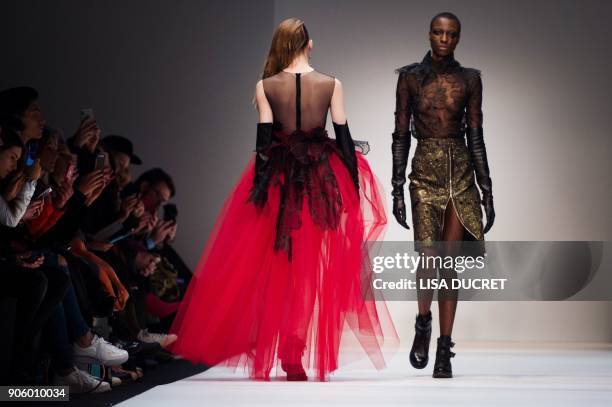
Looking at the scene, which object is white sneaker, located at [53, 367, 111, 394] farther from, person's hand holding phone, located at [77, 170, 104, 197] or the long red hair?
the long red hair

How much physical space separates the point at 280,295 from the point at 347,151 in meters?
0.61

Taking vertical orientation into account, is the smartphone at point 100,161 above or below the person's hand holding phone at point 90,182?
above

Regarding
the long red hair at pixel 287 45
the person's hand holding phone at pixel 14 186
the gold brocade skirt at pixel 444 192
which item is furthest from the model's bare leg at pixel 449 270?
the person's hand holding phone at pixel 14 186

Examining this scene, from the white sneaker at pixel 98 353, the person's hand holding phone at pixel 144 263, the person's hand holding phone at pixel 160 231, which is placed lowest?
the white sneaker at pixel 98 353

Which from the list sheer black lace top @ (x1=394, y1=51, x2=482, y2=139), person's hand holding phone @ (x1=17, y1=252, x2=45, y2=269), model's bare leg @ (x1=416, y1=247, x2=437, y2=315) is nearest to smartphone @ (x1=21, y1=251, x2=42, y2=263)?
person's hand holding phone @ (x1=17, y1=252, x2=45, y2=269)

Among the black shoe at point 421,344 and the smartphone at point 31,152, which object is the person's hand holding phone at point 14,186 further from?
the black shoe at point 421,344

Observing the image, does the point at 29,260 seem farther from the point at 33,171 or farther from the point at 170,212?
the point at 170,212

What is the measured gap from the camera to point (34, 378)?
140 inches

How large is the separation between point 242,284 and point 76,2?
10.5ft

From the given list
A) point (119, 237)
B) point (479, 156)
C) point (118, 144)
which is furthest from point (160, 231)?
point (479, 156)

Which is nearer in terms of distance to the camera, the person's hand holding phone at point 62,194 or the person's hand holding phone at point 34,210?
the person's hand holding phone at point 34,210

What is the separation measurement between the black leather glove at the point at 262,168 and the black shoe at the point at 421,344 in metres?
0.79

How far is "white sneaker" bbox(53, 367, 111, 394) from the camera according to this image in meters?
3.61
